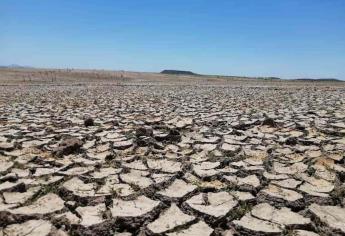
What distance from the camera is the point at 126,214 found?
265 cm

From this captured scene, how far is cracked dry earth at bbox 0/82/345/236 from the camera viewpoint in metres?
2.55

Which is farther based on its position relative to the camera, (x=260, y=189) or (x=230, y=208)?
→ (x=260, y=189)

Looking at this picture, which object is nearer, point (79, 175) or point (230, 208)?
point (230, 208)

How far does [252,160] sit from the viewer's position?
411 centimetres

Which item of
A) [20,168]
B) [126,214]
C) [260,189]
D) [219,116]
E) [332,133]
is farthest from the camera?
[219,116]

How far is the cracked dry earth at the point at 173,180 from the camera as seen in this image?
255 cm

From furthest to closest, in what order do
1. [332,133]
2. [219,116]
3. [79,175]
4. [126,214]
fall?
[219,116] → [332,133] → [79,175] → [126,214]

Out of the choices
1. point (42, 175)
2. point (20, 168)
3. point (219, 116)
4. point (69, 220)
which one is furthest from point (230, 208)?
point (219, 116)

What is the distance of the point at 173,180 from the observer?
3.42m

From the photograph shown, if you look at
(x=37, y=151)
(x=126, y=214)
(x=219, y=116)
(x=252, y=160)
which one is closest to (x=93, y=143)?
(x=37, y=151)

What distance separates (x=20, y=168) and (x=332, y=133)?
13.4ft

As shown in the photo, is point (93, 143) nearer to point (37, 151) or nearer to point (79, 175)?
point (37, 151)

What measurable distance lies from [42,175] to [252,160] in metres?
2.02

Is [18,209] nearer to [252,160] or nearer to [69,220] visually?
[69,220]
